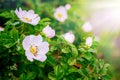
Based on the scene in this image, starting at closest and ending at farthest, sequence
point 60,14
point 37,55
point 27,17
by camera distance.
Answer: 1. point 37,55
2. point 27,17
3. point 60,14

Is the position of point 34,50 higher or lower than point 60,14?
lower

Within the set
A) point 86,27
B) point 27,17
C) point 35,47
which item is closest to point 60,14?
point 86,27

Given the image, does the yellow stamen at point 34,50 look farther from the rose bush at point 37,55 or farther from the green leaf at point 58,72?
the green leaf at point 58,72

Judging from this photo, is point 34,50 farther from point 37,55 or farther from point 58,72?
point 58,72

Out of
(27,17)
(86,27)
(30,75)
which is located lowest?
(30,75)

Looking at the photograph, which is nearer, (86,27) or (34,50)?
(34,50)

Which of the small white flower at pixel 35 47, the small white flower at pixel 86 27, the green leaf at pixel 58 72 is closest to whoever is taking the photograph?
the small white flower at pixel 35 47

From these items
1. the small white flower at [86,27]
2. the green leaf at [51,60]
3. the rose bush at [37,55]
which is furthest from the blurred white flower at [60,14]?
the green leaf at [51,60]

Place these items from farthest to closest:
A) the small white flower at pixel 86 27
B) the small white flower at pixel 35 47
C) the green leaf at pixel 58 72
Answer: the small white flower at pixel 86 27 → the green leaf at pixel 58 72 → the small white flower at pixel 35 47

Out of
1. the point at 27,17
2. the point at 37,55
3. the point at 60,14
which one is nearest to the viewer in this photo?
the point at 37,55

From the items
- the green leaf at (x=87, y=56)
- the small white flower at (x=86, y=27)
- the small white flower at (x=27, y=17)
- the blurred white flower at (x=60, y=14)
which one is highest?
the blurred white flower at (x=60, y=14)
